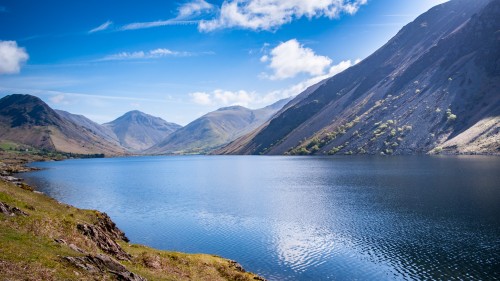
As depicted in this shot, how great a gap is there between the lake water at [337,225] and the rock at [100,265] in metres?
24.3

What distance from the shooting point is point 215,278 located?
133 feet

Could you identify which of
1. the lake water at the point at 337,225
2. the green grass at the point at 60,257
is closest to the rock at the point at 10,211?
the green grass at the point at 60,257

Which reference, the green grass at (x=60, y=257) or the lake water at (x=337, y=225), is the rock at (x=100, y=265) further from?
the lake water at (x=337, y=225)

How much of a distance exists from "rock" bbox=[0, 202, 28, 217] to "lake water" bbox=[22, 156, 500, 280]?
3113 centimetres

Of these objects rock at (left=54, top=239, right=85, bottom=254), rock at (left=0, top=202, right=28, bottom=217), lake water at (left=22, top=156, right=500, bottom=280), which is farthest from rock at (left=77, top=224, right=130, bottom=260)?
lake water at (left=22, top=156, right=500, bottom=280)

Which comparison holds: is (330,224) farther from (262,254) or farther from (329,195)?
(329,195)

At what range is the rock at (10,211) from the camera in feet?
110

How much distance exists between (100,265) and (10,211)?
1295 centimetres

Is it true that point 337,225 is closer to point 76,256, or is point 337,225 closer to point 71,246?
point 71,246

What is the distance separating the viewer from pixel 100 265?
94.2ft

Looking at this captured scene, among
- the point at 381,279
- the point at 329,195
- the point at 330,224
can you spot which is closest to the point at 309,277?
the point at 381,279

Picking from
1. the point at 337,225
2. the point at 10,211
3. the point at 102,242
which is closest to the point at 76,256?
the point at 102,242

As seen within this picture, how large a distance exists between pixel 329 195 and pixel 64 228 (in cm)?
8843

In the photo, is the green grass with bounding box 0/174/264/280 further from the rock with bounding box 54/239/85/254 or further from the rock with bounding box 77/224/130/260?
the rock with bounding box 77/224/130/260
